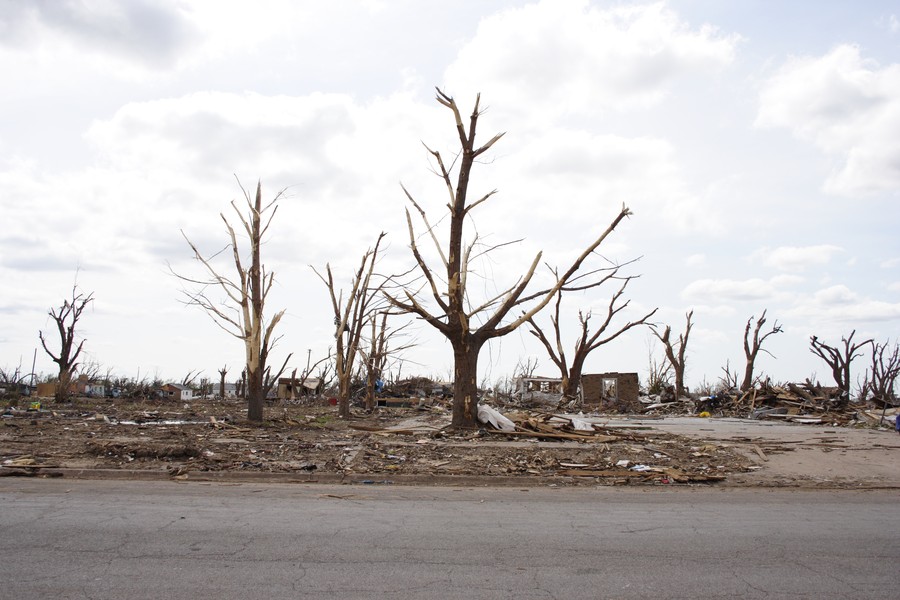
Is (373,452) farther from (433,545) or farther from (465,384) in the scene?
(433,545)

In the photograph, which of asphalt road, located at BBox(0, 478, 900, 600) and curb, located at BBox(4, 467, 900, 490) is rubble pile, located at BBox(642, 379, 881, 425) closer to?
curb, located at BBox(4, 467, 900, 490)

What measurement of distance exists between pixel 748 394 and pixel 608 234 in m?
19.6

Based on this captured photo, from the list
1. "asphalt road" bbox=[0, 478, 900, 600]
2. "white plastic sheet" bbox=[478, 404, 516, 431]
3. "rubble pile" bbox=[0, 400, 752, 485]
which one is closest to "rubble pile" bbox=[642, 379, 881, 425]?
"rubble pile" bbox=[0, 400, 752, 485]

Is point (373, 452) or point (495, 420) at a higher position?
point (495, 420)

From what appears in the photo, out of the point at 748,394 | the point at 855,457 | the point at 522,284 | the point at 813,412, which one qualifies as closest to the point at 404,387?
the point at 748,394

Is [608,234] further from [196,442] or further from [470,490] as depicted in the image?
[196,442]

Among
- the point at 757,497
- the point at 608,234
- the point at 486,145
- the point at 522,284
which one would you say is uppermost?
the point at 486,145

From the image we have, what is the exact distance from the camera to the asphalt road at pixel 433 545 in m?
4.94

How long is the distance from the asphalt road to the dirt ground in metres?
1.40

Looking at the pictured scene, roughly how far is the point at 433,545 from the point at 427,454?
620 cm

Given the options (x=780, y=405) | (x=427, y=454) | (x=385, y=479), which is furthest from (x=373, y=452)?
(x=780, y=405)

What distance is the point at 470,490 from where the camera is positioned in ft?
31.1

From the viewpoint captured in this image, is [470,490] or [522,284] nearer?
[470,490]

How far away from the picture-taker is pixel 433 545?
20.0 ft
